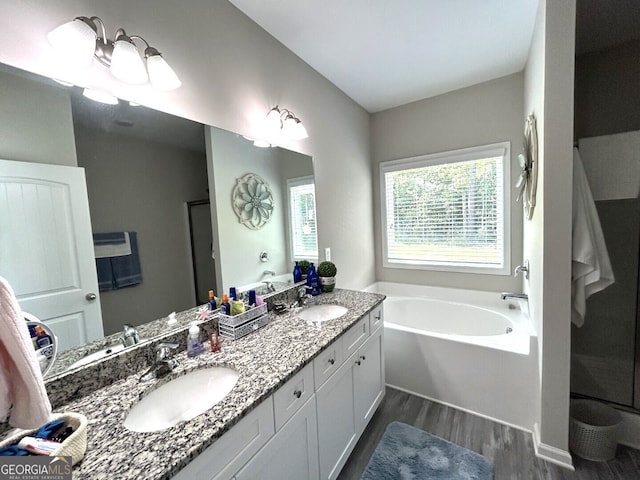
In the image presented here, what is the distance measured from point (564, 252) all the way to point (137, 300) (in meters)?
2.10

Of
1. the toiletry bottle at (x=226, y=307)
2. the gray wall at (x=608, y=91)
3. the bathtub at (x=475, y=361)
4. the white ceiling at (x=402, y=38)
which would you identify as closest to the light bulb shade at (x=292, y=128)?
the white ceiling at (x=402, y=38)

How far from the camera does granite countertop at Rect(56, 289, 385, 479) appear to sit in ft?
2.06

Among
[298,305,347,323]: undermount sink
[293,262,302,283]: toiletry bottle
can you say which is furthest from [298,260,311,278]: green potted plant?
[298,305,347,323]: undermount sink

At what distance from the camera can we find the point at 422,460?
1.54m

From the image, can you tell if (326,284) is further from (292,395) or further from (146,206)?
(146,206)

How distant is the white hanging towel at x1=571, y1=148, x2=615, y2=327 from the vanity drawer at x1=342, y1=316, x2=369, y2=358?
1168 millimetres

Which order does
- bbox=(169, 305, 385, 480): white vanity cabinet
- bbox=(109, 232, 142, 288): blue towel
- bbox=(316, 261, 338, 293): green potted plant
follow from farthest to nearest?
bbox=(316, 261, 338, 293): green potted plant < bbox=(109, 232, 142, 288): blue towel < bbox=(169, 305, 385, 480): white vanity cabinet

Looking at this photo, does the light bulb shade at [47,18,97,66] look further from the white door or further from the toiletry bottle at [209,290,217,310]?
the toiletry bottle at [209,290,217,310]

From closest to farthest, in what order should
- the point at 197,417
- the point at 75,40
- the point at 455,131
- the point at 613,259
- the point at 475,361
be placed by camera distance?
the point at 197,417
the point at 75,40
the point at 613,259
the point at 475,361
the point at 455,131

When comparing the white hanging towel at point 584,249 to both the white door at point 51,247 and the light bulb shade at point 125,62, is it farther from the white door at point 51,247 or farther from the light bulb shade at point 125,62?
the white door at point 51,247

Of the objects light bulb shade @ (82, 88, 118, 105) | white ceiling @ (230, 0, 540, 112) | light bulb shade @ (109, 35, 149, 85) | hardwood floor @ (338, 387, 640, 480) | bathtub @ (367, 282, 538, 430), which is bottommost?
hardwood floor @ (338, 387, 640, 480)

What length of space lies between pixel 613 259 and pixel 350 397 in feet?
6.45

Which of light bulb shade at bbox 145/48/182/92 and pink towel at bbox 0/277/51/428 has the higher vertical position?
light bulb shade at bbox 145/48/182/92

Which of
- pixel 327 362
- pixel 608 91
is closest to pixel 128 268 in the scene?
pixel 327 362
